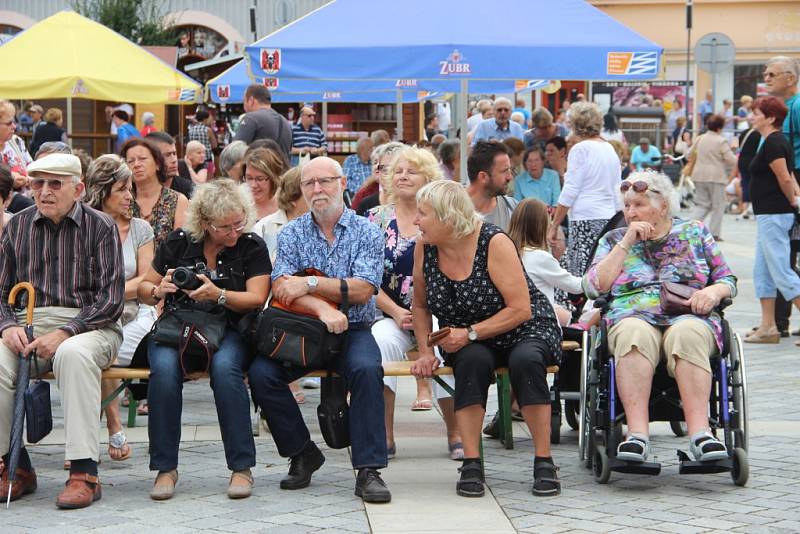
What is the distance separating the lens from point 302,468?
6.15 m

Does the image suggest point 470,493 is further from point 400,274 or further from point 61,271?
point 61,271

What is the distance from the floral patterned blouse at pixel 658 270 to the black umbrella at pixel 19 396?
2598mm

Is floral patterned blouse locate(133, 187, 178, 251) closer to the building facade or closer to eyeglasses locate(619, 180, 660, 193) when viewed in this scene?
eyeglasses locate(619, 180, 660, 193)

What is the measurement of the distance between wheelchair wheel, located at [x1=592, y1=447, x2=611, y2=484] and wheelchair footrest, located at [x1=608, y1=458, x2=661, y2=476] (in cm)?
4

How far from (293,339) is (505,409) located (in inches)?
50.6

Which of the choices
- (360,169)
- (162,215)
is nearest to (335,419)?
(162,215)

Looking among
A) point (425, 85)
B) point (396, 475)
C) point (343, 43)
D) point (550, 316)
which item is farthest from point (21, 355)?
point (425, 85)

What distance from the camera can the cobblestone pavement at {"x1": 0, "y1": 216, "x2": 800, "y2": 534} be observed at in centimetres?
543

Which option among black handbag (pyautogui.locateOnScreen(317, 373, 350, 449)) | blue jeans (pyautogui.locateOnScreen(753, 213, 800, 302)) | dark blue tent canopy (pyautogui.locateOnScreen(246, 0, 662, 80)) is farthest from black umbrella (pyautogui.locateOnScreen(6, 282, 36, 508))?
blue jeans (pyautogui.locateOnScreen(753, 213, 800, 302))

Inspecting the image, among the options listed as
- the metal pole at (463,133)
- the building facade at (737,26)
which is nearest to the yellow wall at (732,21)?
the building facade at (737,26)

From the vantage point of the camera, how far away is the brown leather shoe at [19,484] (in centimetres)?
587

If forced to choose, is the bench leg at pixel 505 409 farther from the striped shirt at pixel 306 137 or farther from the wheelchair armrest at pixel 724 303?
the striped shirt at pixel 306 137

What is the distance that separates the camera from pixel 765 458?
663cm

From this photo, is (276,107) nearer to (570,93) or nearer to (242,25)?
(242,25)
